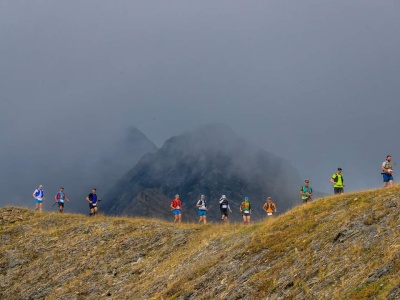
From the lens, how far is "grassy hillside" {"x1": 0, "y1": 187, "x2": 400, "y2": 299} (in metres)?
18.7

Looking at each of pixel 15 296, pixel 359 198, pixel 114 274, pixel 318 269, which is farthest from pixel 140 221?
pixel 318 269

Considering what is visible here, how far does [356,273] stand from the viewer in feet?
57.6

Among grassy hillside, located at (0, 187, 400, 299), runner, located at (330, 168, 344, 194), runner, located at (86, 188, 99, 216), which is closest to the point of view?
grassy hillside, located at (0, 187, 400, 299)

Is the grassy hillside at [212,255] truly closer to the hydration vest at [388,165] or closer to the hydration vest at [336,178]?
the hydration vest at [388,165]

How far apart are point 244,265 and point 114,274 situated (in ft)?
38.5

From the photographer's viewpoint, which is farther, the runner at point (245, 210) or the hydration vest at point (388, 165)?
the runner at point (245, 210)

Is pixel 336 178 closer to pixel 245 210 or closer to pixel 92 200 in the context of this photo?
pixel 245 210

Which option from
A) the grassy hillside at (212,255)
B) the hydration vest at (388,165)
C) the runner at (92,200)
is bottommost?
the grassy hillside at (212,255)

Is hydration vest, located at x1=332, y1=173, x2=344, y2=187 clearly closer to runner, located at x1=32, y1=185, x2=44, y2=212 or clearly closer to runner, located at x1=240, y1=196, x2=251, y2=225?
runner, located at x1=240, y1=196, x2=251, y2=225

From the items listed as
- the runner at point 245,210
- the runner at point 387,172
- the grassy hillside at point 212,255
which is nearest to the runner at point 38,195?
the grassy hillside at point 212,255

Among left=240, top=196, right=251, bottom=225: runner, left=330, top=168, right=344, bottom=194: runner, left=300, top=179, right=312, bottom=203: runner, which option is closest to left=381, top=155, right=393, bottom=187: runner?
left=330, top=168, right=344, bottom=194: runner

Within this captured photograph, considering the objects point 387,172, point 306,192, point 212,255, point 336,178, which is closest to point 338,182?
point 336,178

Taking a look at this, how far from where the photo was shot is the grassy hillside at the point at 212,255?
18672 millimetres

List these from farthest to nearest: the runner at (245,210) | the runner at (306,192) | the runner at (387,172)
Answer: the runner at (245,210) → the runner at (306,192) → the runner at (387,172)
